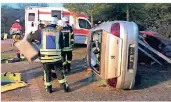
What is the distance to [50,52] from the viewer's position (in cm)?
693

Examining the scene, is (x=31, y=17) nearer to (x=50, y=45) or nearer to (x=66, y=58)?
(x=66, y=58)

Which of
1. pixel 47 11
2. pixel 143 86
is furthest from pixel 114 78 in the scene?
pixel 47 11

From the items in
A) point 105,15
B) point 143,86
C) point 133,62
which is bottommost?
point 143,86

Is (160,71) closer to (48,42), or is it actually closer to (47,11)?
(48,42)

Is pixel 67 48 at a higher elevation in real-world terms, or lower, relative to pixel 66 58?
higher

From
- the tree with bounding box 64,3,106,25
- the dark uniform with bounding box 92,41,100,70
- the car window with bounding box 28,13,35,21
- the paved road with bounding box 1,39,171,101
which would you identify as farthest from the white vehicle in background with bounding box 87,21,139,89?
the car window with bounding box 28,13,35,21

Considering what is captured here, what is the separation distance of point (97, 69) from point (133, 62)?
131 centimetres

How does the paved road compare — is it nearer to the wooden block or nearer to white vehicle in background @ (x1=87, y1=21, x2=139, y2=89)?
white vehicle in background @ (x1=87, y1=21, x2=139, y2=89)

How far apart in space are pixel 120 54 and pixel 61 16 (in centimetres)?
1169

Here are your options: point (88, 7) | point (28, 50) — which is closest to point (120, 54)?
point (28, 50)

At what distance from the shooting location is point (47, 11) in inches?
735

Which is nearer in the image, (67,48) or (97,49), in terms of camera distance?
(97,49)

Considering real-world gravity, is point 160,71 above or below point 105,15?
below

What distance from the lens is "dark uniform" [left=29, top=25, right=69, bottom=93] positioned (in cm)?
691
